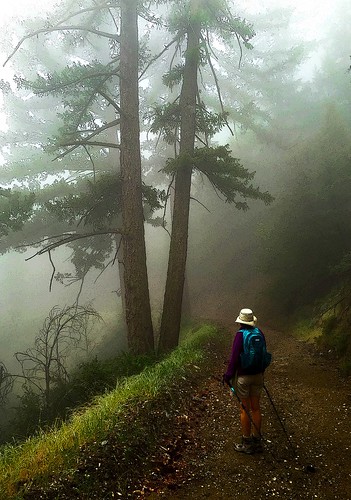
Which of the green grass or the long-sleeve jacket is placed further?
the long-sleeve jacket

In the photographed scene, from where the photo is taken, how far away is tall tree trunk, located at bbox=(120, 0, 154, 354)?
807 centimetres

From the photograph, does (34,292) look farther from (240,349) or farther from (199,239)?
(240,349)

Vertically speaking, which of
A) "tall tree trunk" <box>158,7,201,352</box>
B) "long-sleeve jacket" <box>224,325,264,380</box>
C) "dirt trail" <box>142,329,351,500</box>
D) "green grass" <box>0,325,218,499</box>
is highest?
"tall tree trunk" <box>158,7,201,352</box>

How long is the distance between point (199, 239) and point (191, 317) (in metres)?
7.66

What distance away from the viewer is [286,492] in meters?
3.52

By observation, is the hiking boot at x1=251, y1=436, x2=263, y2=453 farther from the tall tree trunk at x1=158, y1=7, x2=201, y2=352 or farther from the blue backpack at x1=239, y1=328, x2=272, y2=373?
the tall tree trunk at x1=158, y1=7, x2=201, y2=352

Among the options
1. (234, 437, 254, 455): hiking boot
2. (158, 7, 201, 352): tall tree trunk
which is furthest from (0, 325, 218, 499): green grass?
(158, 7, 201, 352): tall tree trunk

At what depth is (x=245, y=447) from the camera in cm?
424

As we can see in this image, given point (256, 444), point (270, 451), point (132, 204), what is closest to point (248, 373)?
point (256, 444)

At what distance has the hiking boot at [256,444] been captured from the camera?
4238mm

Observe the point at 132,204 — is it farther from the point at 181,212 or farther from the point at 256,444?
the point at 256,444

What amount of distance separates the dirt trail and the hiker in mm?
205

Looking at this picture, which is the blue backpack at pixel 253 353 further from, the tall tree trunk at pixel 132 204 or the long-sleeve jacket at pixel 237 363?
the tall tree trunk at pixel 132 204

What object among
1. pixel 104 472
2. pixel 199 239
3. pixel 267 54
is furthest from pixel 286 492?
pixel 267 54
